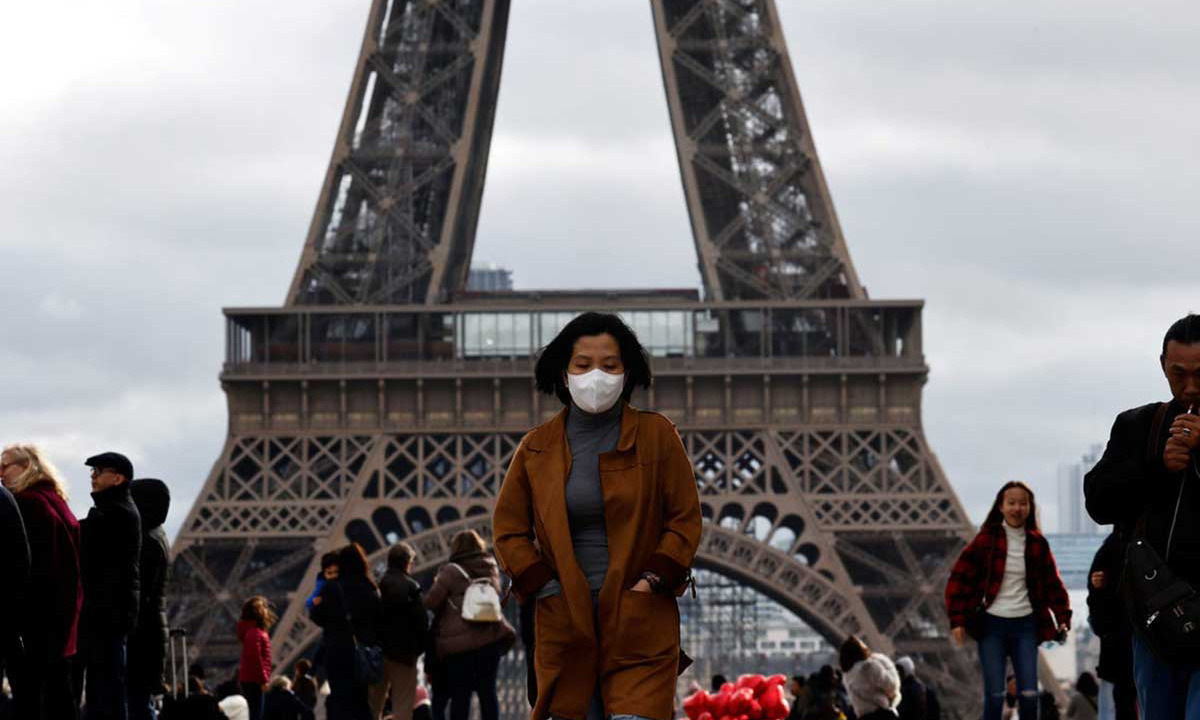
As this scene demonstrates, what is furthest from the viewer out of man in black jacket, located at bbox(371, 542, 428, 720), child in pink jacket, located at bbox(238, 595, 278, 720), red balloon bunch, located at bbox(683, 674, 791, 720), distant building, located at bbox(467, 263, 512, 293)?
distant building, located at bbox(467, 263, 512, 293)

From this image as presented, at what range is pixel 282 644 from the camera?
4938cm

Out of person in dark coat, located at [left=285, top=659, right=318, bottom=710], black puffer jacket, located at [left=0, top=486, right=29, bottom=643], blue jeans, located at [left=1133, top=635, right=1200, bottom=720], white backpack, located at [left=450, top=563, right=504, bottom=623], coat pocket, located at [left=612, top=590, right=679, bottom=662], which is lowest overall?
person in dark coat, located at [left=285, top=659, right=318, bottom=710]

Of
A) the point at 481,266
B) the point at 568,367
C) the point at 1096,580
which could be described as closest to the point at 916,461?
the point at 1096,580

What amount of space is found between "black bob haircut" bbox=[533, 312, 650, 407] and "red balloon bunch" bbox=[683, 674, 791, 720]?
270 inches

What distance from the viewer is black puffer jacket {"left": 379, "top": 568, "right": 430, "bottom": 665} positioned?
62.8ft

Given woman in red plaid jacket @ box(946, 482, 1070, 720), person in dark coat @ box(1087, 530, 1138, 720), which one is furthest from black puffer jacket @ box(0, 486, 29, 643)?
woman in red plaid jacket @ box(946, 482, 1070, 720)

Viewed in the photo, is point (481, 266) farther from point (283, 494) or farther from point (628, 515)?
point (628, 515)

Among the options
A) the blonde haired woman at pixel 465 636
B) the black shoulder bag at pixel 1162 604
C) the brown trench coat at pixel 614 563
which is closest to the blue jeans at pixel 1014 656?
the blonde haired woman at pixel 465 636

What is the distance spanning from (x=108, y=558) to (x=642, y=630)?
5039 mm

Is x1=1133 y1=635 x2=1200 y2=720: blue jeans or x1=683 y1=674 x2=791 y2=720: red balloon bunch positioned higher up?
A: x1=1133 y1=635 x2=1200 y2=720: blue jeans

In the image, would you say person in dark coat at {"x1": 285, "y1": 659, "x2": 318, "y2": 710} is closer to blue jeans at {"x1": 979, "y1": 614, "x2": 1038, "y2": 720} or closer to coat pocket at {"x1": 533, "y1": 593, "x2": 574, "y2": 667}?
blue jeans at {"x1": 979, "y1": 614, "x2": 1038, "y2": 720}

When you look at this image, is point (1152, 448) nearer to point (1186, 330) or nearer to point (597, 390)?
point (1186, 330)

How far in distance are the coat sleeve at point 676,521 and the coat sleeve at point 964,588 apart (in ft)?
17.5

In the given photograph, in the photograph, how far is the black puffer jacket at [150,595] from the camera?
16.4 metres
